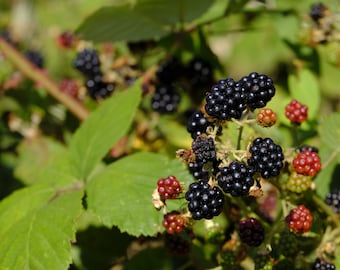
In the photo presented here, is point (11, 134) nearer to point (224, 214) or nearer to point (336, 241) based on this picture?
point (224, 214)

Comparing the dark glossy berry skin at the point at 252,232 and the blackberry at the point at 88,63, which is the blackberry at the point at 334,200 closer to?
the dark glossy berry skin at the point at 252,232

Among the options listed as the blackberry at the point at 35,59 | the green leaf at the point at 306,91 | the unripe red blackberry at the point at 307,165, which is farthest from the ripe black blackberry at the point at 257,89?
the blackberry at the point at 35,59

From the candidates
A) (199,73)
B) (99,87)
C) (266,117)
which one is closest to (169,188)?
(266,117)

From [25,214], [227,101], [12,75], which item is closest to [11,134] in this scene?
[12,75]

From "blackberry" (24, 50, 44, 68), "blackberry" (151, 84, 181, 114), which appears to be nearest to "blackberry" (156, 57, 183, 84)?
"blackberry" (151, 84, 181, 114)

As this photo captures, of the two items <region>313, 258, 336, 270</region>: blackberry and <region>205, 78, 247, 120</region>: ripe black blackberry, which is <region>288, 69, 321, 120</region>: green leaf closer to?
<region>313, 258, 336, 270</region>: blackberry

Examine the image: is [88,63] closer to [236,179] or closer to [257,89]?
[257,89]
